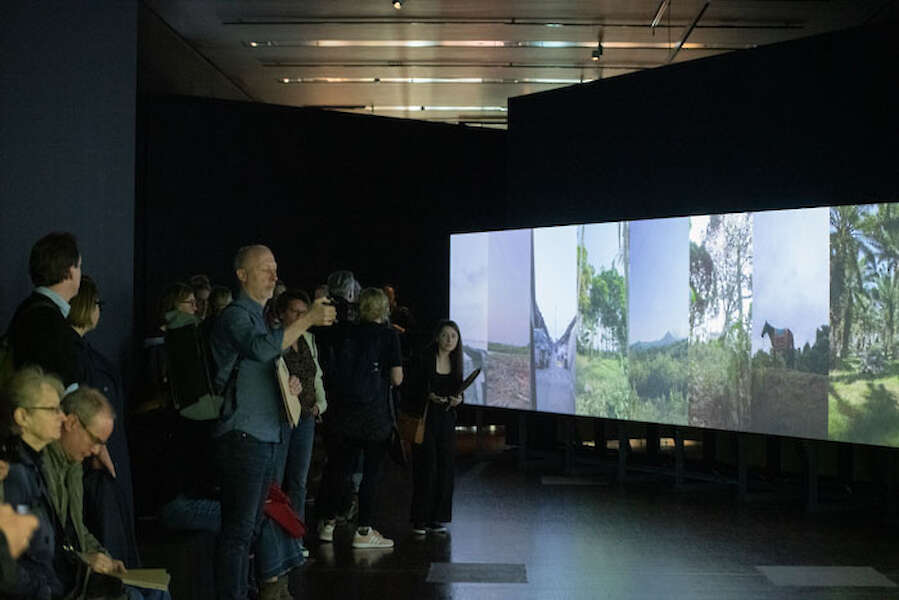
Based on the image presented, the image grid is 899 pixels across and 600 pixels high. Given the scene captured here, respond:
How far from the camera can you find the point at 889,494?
9109 mm

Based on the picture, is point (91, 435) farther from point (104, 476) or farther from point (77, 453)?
point (104, 476)

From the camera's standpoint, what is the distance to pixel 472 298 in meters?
12.6

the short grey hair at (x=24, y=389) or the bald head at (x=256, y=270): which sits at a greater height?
the bald head at (x=256, y=270)

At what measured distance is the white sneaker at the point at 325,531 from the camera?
7906 millimetres

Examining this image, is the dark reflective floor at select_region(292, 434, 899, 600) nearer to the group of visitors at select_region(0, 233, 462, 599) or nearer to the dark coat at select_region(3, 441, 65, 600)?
the group of visitors at select_region(0, 233, 462, 599)

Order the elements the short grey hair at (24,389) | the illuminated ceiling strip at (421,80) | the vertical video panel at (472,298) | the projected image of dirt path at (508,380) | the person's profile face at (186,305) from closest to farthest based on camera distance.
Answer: the short grey hair at (24,389) → the person's profile face at (186,305) → the projected image of dirt path at (508,380) → the vertical video panel at (472,298) → the illuminated ceiling strip at (421,80)

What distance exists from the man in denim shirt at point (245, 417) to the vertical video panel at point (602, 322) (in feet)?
19.6

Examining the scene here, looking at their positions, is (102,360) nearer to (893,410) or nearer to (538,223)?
(893,410)

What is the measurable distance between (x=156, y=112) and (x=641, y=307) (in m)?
5.93

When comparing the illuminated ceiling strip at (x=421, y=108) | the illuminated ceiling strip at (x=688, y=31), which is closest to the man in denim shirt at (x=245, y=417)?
the illuminated ceiling strip at (x=688, y=31)

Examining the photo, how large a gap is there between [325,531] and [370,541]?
38cm

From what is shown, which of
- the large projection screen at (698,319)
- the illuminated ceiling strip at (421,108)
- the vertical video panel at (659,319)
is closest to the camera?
the large projection screen at (698,319)

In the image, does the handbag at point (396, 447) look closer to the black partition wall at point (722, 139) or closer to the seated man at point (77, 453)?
the black partition wall at point (722, 139)

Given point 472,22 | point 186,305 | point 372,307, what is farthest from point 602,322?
point 472,22
